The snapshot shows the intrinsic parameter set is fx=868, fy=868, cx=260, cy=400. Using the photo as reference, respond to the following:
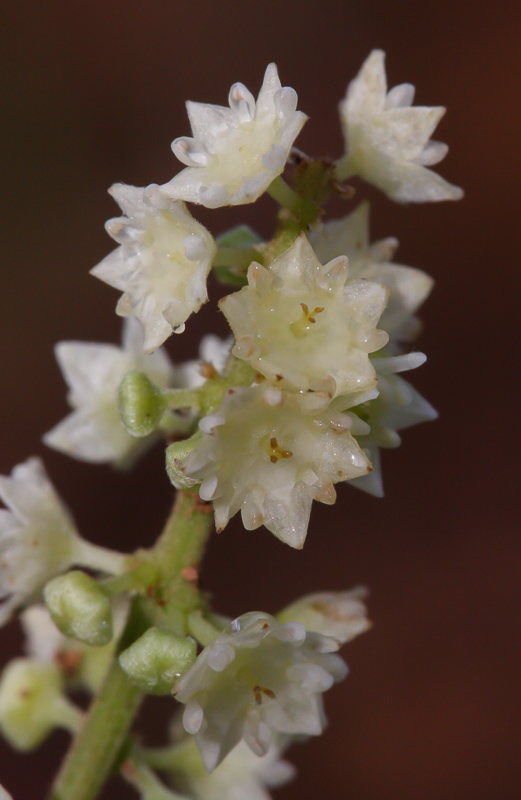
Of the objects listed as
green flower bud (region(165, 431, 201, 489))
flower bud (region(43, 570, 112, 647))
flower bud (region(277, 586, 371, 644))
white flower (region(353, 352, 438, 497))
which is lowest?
flower bud (region(277, 586, 371, 644))

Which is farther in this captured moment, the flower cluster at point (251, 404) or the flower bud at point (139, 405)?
the flower bud at point (139, 405)

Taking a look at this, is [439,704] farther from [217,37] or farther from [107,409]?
[217,37]

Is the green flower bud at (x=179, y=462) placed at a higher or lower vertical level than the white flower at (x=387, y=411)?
higher

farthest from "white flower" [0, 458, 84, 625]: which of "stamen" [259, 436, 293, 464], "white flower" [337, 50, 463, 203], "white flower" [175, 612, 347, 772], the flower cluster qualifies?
"white flower" [337, 50, 463, 203]

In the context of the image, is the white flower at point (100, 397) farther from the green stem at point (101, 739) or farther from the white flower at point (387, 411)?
the white flower at point (387, 411)

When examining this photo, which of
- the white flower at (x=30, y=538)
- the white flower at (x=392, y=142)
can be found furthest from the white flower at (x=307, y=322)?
the white flower at (x=30, y=538)

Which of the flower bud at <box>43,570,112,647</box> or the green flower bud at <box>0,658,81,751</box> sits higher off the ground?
the flower bud at <box>43,570,112,647</box>

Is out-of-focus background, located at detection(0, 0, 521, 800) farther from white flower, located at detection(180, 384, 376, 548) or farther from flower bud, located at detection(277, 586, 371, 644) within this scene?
white flower, located at detection(180, 384, 376, 548)
